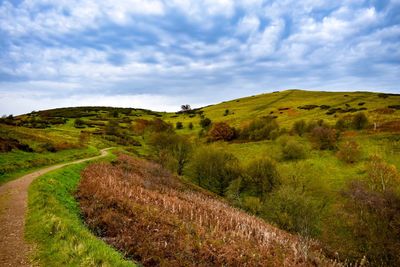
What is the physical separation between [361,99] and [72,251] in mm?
147347

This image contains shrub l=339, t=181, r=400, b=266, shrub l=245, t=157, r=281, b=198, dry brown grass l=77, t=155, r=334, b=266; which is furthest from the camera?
shrub l=245, t=157, r=281, b=198

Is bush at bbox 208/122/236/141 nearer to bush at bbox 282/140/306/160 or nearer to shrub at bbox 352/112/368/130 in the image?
bush at bbox 282/140/306/160

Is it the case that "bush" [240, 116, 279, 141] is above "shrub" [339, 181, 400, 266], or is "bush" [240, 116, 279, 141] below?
above

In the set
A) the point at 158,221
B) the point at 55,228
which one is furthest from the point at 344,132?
the point at 55,228

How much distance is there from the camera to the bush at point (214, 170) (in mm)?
62844

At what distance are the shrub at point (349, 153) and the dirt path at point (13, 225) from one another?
61.5 meters

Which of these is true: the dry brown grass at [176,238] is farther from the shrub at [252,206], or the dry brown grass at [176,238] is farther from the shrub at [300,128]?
the shrub at [300,128]

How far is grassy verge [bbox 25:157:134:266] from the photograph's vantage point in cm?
948

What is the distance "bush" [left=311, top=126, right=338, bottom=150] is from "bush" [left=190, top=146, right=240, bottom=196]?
883 inches

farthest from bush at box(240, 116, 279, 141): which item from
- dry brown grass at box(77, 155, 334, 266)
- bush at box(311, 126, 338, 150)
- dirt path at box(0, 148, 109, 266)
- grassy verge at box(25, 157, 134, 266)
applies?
grassy verge at box(25, 157, 134, 266)

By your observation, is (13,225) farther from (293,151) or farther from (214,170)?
(293,151)

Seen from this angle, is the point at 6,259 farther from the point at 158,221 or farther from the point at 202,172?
the point at 202,172

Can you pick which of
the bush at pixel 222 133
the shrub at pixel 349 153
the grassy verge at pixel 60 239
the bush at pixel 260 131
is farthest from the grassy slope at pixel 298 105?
the grassy verge at pixel 60 239

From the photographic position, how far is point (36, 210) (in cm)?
1379
